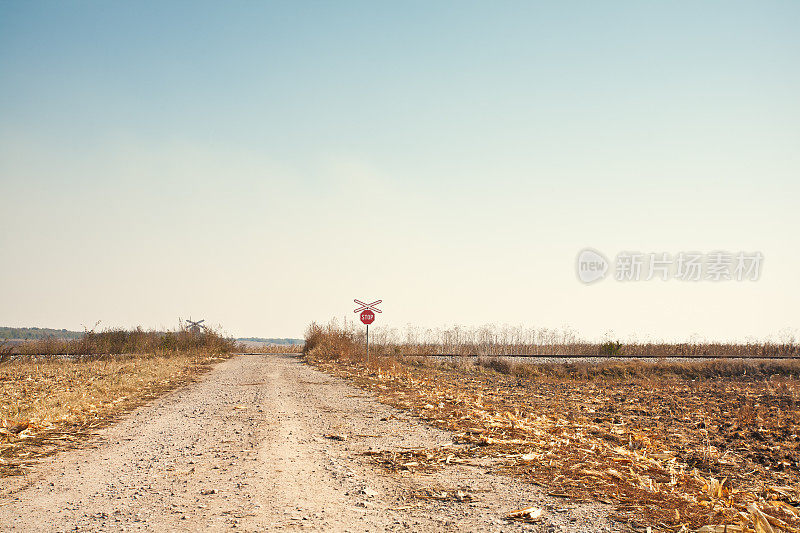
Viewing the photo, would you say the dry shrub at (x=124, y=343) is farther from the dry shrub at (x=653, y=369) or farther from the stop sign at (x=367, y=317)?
the dry shrub at (x=653, y=369)

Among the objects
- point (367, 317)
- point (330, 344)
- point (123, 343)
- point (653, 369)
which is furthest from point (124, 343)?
point (653, 369)

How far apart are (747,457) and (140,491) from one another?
1005 centimetres

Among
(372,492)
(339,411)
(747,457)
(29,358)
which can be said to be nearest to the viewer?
(372,492)

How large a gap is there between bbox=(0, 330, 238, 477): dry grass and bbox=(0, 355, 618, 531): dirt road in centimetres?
66

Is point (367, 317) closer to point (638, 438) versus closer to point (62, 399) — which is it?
point (62, 399)

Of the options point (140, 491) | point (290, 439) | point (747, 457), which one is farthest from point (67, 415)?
point (747, 457)

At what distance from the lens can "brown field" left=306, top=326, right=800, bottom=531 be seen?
5391 millimetres

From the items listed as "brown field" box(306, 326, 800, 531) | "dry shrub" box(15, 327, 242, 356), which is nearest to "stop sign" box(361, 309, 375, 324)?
"brown field" box(306, 326, 800, 531)

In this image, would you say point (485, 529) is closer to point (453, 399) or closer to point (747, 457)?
point (747, 457)

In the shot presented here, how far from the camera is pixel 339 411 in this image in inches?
473

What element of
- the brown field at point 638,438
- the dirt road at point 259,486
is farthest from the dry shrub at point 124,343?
the dirt road at point 259,486

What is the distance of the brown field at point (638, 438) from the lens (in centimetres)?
539

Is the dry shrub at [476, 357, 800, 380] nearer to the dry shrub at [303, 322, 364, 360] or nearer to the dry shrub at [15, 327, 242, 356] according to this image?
the dry shrub at [303, 322, 364, 360]

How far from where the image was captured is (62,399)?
12375mm
